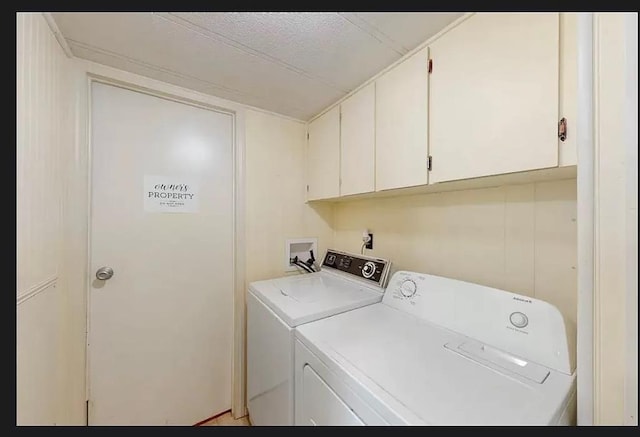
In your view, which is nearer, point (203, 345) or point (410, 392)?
point (410, 392)

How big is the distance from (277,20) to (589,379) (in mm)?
1491

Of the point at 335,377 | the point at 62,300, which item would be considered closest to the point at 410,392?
the point at 335,377

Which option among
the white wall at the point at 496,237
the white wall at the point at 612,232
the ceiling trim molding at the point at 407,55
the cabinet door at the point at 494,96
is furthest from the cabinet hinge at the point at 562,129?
the ceiling trim molding at the point at 407,55

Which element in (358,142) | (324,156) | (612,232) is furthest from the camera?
(324,156)

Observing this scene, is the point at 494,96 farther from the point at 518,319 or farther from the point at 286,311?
the point at 286,311

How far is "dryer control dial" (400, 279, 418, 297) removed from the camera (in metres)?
1.22

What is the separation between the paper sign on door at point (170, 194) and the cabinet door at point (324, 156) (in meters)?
0.83

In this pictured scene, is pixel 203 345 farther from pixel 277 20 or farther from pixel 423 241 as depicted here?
pixel 277 20

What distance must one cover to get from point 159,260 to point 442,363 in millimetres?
1572

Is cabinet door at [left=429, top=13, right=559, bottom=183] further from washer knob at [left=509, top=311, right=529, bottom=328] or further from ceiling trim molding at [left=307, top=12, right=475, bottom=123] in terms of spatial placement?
washer knob at [left=509, top=311, right=529, bottom=328]

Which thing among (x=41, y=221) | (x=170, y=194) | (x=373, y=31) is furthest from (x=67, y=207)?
(x=373, y=31)

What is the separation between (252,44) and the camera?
3.68 ft

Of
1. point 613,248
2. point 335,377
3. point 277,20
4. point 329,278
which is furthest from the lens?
point 329,278

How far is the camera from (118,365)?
1.39 m
